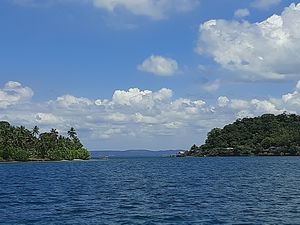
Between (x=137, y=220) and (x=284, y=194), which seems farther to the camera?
(x=284, y=194)

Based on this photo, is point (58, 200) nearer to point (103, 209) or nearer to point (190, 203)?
point (103, 209)

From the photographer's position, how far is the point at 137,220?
4944 centimetres

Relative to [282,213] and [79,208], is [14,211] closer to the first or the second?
[79,208]

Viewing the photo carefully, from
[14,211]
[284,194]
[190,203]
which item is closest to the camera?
[14,211]

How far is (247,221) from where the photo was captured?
48.0m

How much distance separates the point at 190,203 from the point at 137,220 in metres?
14.7

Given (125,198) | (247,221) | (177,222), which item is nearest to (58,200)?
(125,198)

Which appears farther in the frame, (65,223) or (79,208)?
(79,208)

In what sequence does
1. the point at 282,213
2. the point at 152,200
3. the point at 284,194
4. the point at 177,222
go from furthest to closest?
the point at 284,194, the point at 152,200, the point at 282,213, the point at 177,222

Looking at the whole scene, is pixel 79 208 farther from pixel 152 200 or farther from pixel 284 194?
pixel 284 194

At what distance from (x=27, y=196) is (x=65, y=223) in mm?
30378

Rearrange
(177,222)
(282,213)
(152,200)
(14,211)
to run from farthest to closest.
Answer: (152,200)
(14,211)
(282,213)
(177,222)

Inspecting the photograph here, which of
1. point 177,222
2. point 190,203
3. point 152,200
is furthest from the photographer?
point 152,200

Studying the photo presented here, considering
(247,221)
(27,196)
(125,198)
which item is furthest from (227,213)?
(27,196)
